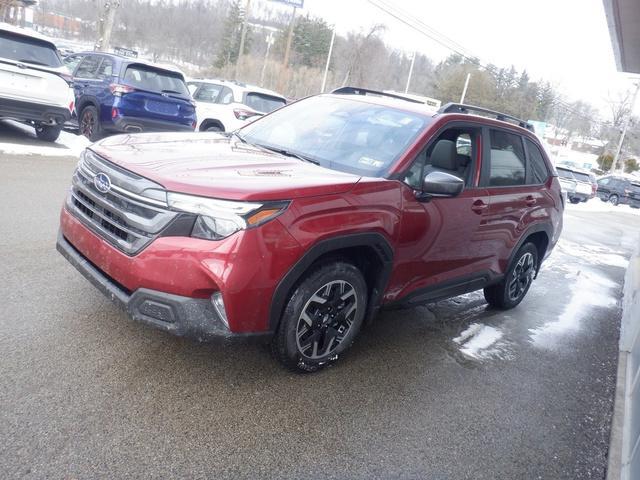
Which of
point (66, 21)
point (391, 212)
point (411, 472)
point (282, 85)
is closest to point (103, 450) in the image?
point (411, 472)

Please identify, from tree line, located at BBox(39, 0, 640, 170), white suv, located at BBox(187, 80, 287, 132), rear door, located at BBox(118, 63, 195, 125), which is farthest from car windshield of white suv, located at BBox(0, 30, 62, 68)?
tree line, located at BBox(39, 0, 640, 170)

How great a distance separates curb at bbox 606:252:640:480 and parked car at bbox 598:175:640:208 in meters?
29.8

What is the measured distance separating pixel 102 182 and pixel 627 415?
12.5 ft

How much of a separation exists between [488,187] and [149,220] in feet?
9.41

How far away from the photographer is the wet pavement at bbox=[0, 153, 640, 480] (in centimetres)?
261

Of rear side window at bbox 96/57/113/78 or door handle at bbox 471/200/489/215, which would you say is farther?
rear side window at bbox 96/57/113/78

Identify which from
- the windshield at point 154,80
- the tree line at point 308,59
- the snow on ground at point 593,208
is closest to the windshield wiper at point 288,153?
the windshield at point 154,80

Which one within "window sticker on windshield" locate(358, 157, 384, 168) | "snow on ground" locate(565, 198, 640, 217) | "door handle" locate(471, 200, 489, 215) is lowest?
"snow on ground" locate(565, 198, 640, 217)

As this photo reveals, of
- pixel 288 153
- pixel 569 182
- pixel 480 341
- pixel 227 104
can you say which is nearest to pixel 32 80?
pixel 227 104

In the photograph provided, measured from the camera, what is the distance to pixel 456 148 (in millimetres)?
4250

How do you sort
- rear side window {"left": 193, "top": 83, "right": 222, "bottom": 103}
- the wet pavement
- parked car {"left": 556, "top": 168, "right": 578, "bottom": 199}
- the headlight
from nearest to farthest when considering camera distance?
the wet pavement, the headlight, rear side window {"left": 193, "top": 83, "right": 222, "bottom": 103}, parked car {"left": 556, "top": 168, "right": 578, "bottom": 199}

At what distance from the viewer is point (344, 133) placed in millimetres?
4098

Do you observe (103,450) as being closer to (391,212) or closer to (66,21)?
(391,212)

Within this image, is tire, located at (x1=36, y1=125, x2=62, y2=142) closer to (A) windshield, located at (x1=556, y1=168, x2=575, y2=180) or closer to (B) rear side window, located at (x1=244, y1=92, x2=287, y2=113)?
(B) rear side window, located at (x1=244, y1=92, x2=287, y2=113)
